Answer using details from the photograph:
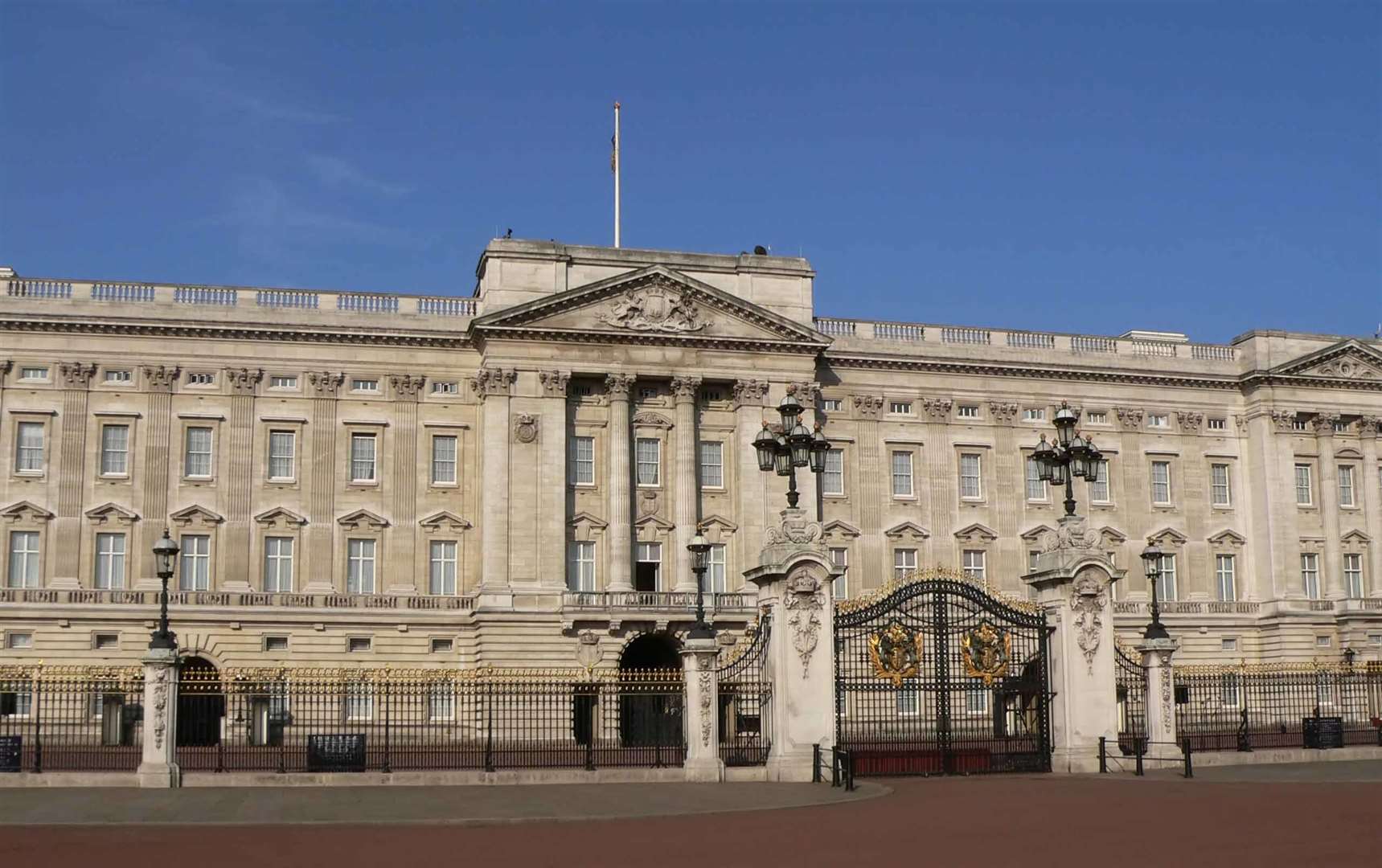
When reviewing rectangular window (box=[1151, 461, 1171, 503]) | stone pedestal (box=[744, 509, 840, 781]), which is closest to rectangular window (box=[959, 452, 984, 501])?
rectangular window (box=[1151, 461, 1171, 503])

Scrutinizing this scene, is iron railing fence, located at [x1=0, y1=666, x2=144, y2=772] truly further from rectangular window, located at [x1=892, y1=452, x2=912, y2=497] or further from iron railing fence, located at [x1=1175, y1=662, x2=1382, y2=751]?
rectangular window, located at [x1=892, y1=452, x2=912, y2=497]

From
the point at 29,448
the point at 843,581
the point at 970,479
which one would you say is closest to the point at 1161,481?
the point at 970,479

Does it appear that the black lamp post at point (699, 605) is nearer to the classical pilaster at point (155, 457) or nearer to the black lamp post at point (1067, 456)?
the black lamp post at point (1067, 456)

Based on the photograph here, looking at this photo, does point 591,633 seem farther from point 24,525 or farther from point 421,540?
point 24,525

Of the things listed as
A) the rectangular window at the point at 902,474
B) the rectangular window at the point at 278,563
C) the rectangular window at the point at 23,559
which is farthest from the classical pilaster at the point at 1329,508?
the rectangular window at the point at 23,559

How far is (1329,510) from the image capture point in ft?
230

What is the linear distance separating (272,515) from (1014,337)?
31.9 m

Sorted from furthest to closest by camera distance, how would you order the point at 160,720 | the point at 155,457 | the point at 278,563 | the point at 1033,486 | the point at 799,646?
the point at 1033,486 → the point at 278,563 → the point at 155,457 → the point at 160,720 → the point at 799,646

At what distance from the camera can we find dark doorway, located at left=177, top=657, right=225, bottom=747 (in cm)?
3816

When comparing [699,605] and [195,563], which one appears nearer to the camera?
[699,605]

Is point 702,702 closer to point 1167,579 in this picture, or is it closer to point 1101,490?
point 1101,490

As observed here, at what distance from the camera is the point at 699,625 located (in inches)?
1348

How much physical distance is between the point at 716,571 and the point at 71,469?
24.3 metres

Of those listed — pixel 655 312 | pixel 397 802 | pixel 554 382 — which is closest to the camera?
pixel 397 802
